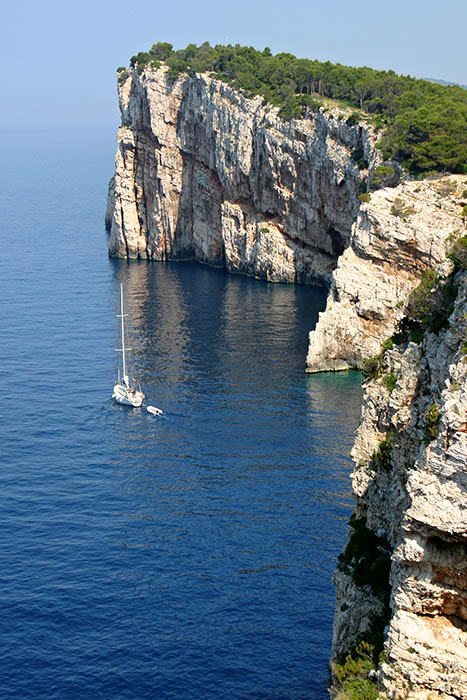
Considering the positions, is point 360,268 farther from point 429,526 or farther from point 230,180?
point 429,526

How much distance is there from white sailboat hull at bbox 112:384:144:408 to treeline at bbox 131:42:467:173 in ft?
132

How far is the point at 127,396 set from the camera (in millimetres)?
84500

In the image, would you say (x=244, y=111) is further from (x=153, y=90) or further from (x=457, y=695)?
(x=457, y=695)

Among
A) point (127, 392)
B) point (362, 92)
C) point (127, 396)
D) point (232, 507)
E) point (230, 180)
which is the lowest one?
point (232, 507)

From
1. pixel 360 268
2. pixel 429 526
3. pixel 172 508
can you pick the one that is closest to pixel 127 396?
pixel 172 508

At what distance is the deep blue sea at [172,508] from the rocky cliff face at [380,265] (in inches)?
146

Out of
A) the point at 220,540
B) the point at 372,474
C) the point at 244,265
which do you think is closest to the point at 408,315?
the point at 372,474

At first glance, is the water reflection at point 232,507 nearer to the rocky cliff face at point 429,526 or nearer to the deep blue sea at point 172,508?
the deep blue sea at point 172,508

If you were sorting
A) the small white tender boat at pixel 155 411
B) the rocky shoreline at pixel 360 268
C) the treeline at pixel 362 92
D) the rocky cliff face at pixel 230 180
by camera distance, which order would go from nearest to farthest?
1. the rocky shoreline at pixel 360 268
2. the small white tender boat at pixel 155 411
3. the treeline at pixel 362 92
4. the rocky cliff face at pixel 230 180

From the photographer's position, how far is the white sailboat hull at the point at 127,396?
8356 centimetres

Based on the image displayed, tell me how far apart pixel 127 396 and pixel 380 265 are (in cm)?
2927

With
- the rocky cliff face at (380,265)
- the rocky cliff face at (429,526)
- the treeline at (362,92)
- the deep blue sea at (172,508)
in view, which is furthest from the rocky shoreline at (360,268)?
the deep blue sea at (172,508)

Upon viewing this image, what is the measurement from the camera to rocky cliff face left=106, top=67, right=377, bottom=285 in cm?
12506

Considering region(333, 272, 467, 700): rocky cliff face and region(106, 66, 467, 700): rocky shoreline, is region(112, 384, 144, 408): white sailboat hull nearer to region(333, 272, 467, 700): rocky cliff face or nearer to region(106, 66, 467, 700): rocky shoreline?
region(106, 66, 467, 700): rocky shoreline
